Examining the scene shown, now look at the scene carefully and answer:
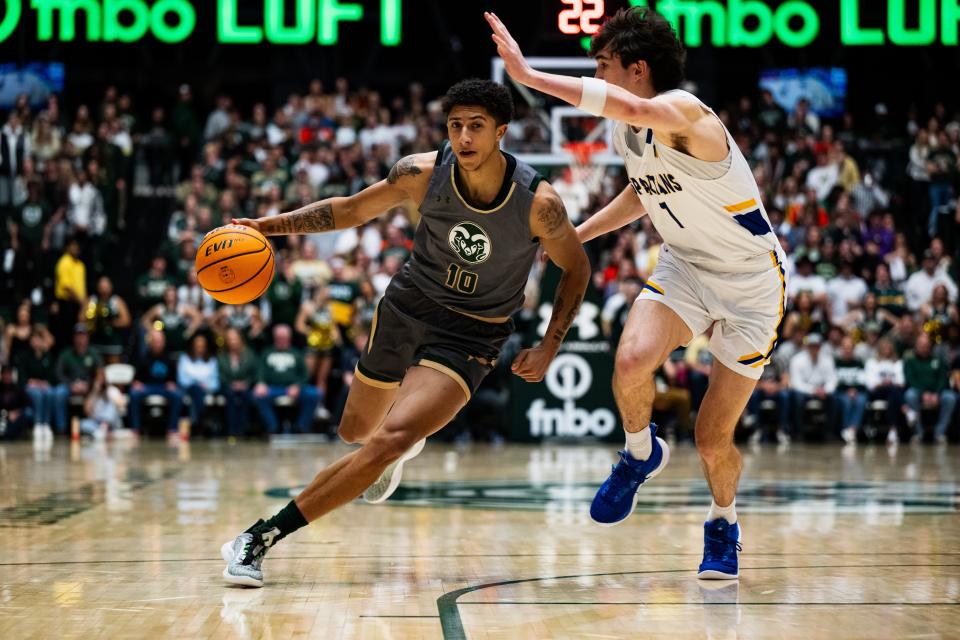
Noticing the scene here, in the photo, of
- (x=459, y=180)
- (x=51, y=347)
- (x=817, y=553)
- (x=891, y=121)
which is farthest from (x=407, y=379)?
(x=891, y=121)

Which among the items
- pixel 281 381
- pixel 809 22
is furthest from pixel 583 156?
pixel 809 22

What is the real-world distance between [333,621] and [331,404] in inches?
435

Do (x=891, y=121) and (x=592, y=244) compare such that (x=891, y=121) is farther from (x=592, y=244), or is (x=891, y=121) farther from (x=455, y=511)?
(x=455, y=511)

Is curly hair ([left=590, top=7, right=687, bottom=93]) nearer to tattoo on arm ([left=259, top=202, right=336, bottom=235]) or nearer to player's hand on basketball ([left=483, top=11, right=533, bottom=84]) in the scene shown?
player's hand on basketball ([left=483, top=11, right=533, bottom=84])

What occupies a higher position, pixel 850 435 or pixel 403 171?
pixel 403 171

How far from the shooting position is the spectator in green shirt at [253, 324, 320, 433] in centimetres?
1459

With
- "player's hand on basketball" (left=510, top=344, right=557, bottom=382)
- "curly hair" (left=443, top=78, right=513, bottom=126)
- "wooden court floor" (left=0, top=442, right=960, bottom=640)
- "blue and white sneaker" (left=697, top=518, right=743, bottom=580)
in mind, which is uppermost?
"curly hair" (left=443, top=78, right=513, bottom=126)

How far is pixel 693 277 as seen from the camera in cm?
523

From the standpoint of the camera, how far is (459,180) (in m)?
5.09

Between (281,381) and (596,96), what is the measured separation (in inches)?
422

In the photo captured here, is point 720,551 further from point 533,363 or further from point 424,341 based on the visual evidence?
point 424,341

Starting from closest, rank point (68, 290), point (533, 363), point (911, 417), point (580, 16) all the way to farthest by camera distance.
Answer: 1. point (533, 363)
2. point (580, 16)
3. point (911, 417)
4. point (68, 290)

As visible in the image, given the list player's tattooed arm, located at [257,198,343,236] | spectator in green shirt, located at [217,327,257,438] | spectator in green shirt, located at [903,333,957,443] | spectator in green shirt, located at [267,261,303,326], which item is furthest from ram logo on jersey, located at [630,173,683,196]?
spectator in green shirt, located at [903,333,957,443]

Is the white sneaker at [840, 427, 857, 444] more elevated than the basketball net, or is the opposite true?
the basketball net
